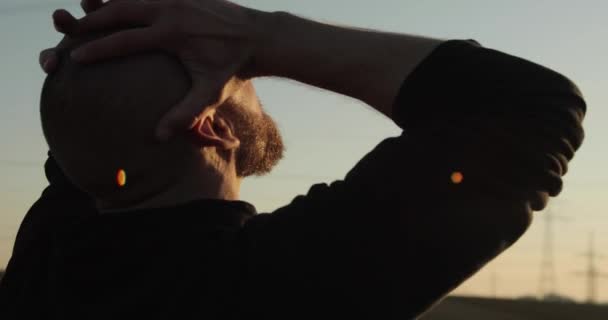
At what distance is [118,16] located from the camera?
7.34 ft

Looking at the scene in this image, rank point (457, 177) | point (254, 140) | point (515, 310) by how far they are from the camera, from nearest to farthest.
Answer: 1. point (457, 177)
2. point (254, 140)
3. point (515, 310)

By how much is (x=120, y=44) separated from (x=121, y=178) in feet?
1.29

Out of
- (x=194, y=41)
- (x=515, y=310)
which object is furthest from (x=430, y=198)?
(x=515, y=310)

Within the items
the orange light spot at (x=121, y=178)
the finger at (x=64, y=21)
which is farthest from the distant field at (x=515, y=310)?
the finger at (x=64, y=21)

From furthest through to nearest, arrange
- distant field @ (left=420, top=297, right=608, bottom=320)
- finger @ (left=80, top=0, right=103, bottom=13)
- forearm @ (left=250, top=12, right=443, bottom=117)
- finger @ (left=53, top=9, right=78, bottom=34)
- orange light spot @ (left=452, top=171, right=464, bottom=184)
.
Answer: distant field @ (left=420, top=297, right=608, bottom=320) < finger @ (left=80, top=0, right=103, bottom=13) < finger @ (left=53, top=9, right=78, bottom=34) < forearm @ (left=250, top=12, right=443, bottom=117) < orange light spot @ (left=452, top=171, right=464, bottom=184)

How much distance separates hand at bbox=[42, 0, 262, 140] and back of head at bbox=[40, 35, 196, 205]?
0.07 meters

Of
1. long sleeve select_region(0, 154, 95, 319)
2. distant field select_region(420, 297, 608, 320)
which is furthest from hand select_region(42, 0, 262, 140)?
distant field select_region(420, 297, 608, 320)

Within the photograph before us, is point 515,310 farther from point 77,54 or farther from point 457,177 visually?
point 457,177

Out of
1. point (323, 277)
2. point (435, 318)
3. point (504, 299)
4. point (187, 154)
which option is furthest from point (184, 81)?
point (504, 299)

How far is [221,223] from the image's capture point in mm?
2260

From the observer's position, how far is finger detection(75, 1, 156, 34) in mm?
2195

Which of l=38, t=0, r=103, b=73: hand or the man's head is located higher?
l=38, t=0, r=103, b=73: hand

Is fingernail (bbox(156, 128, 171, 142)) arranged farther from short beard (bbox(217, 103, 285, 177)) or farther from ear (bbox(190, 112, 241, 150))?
short beard (bbox(217, 103, 285, 177))

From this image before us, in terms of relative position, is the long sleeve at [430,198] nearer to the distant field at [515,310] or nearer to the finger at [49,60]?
the finger at [49,60]
